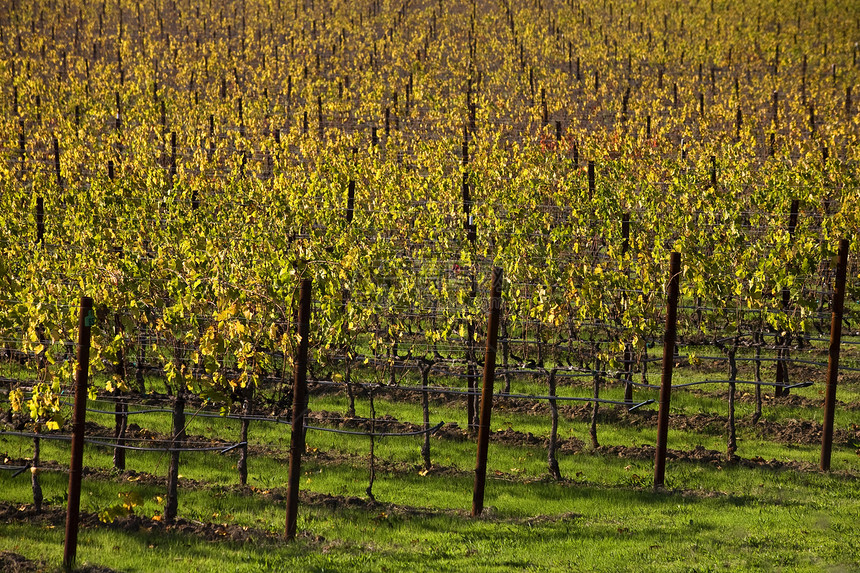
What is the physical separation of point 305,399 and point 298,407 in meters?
1.03

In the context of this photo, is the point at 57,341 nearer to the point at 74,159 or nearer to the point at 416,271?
the point at 416,271

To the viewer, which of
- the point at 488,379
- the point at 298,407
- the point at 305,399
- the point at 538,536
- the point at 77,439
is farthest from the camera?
the point at 305,399

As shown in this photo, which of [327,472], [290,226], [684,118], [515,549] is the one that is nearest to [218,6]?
[684,118]

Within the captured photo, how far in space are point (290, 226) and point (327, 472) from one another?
4.36m

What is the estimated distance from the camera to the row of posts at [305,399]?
749 centimetres

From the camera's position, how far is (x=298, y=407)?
817 centimetres

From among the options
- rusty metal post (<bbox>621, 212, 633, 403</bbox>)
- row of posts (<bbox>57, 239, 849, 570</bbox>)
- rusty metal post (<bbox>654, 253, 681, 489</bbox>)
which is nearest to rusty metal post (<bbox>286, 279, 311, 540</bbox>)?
row of posts (<bbox>57, 239, 849, 570</bbox>)

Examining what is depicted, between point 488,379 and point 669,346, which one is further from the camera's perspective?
point 669,346

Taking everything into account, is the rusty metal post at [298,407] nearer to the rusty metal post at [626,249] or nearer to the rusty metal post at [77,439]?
the rusty metal post at [77,439]

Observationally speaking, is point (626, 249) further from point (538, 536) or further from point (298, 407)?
point (298, 407)

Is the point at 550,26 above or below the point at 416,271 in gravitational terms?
above

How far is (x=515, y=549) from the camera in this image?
7.98 metres

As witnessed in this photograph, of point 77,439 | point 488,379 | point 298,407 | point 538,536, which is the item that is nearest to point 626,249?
point 488,379

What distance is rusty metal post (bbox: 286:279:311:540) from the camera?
8148mm
